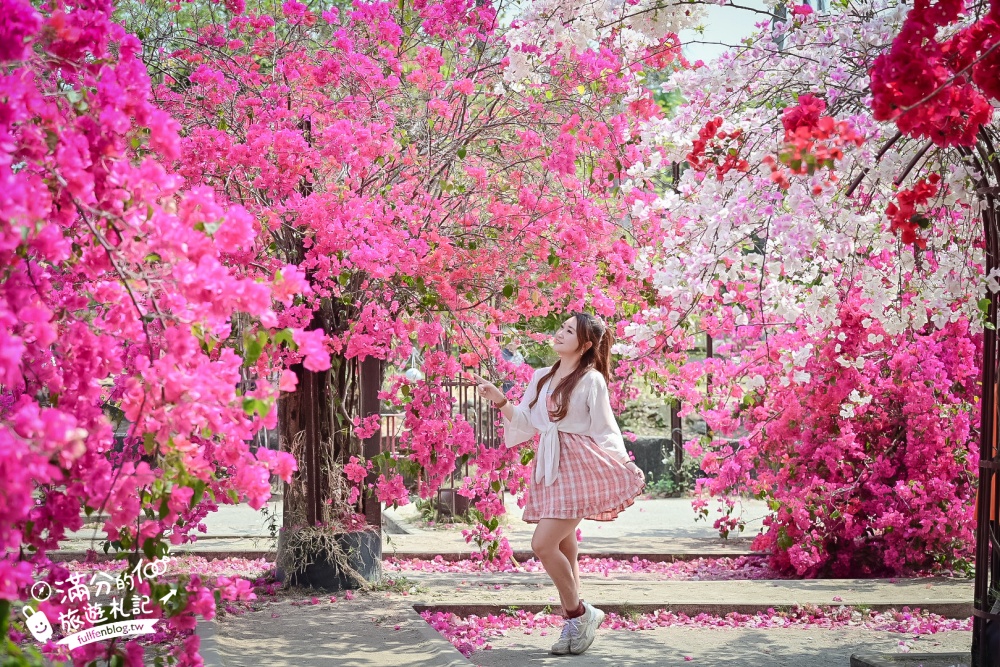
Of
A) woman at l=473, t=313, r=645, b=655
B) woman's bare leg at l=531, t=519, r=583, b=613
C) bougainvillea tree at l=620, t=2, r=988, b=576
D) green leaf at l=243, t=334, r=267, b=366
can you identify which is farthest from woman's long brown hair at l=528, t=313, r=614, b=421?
green leaf at l=243, t=334, r=267, b=366

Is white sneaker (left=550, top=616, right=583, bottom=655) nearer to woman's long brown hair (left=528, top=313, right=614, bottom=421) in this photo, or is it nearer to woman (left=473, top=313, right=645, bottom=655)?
woman (left=473, top=313, right=645, bottom=655)

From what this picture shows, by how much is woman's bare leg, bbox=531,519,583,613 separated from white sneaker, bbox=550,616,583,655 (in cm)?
11

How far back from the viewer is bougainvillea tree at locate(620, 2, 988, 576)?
4.57 m

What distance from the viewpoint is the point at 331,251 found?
565 cm

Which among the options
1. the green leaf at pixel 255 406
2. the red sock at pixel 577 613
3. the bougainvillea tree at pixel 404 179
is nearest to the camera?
the green leaf at pixel 255 406

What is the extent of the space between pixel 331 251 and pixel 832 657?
3.41 metres

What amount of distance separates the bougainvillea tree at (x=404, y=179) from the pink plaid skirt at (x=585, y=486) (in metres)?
0.84

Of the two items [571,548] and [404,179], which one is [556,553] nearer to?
[571,548]

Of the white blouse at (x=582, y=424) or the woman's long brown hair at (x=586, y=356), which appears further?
the woman's long brown hair at (x=586, y=356)

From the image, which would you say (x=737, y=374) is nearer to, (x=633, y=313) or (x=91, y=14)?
(x=633, y=313)

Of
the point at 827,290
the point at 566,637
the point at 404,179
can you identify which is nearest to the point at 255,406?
the point at 566,637

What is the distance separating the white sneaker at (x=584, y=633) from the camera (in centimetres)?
532

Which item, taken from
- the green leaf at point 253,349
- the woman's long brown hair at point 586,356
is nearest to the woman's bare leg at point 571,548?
the woman's long brown hair at point 586,356

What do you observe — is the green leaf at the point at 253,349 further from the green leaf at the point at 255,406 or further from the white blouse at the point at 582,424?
the white blouse at the point at 582,424
